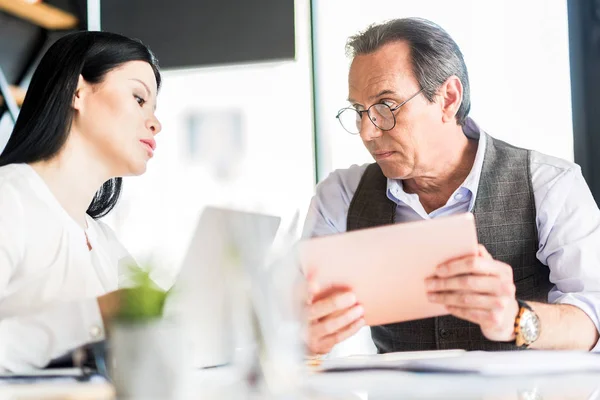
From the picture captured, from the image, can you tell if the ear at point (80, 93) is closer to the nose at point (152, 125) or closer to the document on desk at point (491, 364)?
the nose at point (152, 125)

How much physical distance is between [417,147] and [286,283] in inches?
49.4

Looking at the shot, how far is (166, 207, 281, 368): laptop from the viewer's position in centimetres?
85

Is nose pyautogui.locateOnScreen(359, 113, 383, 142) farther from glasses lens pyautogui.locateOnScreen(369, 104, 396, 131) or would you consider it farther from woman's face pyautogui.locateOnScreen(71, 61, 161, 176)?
woman's face pyautogui.locateOnScreen(71, 61, 161, 176)

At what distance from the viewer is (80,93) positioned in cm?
187

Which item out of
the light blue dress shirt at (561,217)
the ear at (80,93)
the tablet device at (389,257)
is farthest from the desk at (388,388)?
the ear at (80,93)

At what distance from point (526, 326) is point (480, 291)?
182mm

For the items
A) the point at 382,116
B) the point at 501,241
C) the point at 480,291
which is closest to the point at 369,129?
the point at 382,116

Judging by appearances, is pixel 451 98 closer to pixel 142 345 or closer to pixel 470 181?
pixel 470 181

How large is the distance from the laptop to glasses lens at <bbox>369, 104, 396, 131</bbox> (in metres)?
1.12

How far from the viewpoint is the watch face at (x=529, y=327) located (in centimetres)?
155

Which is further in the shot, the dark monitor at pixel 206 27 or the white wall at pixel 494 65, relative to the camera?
the dark monitor at pixel 206 27

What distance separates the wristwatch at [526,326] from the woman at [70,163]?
35.4 inches

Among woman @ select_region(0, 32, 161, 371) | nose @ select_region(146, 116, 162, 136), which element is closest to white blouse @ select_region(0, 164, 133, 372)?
woman @ select_region(0, 32, 161, 371)

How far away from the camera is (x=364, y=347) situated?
311 cm
